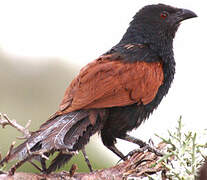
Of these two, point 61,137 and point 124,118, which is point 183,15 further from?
point 61,137

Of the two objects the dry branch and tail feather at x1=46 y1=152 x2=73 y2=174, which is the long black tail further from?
the dry branch

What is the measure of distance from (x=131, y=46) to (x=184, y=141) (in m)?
1.73

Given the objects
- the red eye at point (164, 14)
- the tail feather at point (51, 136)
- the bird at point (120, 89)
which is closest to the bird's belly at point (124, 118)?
the bird at point (120, 89)

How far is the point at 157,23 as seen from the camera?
3660 mm

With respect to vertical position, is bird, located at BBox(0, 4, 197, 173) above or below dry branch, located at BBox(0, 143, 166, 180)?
above

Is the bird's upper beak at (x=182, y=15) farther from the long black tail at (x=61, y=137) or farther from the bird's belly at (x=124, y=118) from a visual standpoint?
the long black tail at (x=61, y=137)

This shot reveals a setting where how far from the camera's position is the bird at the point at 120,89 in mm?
2290

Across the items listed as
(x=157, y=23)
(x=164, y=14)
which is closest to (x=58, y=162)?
(x=157, y=23)

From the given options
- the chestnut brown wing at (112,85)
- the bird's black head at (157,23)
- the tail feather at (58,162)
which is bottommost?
the tail feather at (58,162)

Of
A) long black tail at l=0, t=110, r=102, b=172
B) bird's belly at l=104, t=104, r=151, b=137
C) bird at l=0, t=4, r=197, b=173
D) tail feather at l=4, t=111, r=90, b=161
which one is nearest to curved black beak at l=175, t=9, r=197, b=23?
bird at l=0, t=4, r=197, b=173

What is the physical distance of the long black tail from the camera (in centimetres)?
193

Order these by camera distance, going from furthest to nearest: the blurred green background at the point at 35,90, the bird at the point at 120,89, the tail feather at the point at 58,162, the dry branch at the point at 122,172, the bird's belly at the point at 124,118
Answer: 1. the blurred green background at the point at 35,90
2. the bird's belly at the point at 124,118
3. the bird at the point at 120,89
4. the tail feather at the point at 58,162
5. the dry branch at the point at 122,172

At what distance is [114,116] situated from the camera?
2895mm

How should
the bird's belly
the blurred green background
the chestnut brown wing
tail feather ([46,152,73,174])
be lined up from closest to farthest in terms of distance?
tail feather ([46,152,73,174])
the chestnut brown wing
the bird's belly
the blurred green background
